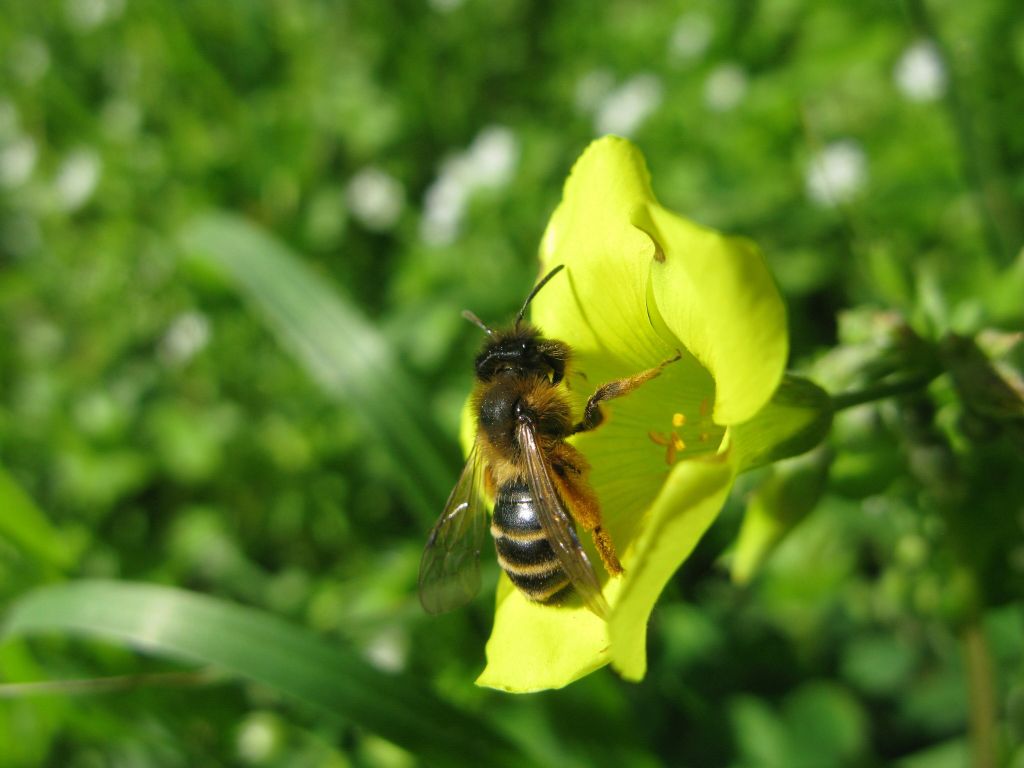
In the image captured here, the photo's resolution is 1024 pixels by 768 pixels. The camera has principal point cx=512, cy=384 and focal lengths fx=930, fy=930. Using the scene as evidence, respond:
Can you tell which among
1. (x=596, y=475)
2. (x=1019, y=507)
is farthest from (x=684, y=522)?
(x=1019, y=507)

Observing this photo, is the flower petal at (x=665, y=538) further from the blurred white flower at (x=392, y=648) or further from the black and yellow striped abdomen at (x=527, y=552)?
the blurred white flower at (x=392, y=648)

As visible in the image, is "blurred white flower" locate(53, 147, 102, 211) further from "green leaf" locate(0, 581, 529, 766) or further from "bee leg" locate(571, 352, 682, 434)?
"bee leg" locate(571, 352, 682, 434)

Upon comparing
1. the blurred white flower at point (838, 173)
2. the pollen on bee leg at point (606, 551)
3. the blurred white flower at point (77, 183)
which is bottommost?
the pollen on bee leg at point (606, 551)

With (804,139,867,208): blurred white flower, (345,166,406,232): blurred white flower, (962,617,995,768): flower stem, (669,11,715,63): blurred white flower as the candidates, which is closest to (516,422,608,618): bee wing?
(962,617,995,768): flower stem

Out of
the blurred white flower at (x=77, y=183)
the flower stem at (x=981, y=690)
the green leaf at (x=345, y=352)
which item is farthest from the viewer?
the blurred white flower at (x=77, y=183)

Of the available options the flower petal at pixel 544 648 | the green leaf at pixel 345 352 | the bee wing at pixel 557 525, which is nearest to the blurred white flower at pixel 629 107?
the green leaf at pixel 345 352

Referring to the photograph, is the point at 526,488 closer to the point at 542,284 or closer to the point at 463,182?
the point at 542,284

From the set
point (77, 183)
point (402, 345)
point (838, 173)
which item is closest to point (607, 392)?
point (402, 345)

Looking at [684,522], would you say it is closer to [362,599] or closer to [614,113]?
[362,599]

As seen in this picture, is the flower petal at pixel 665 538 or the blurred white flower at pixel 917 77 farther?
the blurred white flower at pixel 917 77
